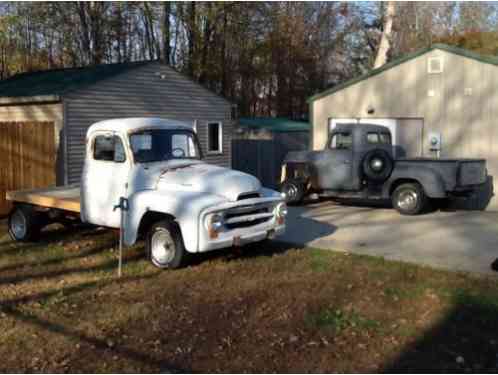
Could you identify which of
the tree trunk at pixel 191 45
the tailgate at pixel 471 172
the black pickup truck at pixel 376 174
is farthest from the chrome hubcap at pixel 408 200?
the tree trunk at pixel 191 45

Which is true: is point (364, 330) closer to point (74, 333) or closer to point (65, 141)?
point (74, 333)

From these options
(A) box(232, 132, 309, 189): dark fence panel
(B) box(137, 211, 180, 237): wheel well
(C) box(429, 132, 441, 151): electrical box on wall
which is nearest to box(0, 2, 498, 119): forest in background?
(A) box(232, 132, 309, 189): dark fence panel

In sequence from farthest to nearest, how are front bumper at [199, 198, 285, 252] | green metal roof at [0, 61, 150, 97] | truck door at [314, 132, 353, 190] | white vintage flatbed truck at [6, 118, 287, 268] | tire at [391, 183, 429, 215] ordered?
1. green metal roof at [0, 61, 150, 97]
2. truck door at [314, 132, 353, 190]
3. tire at [391, 183, 429, 215]
4. white vintage flatbed truck at [6, 118, 287, 268]
5. front bumper at [199, 198, 285, 252]

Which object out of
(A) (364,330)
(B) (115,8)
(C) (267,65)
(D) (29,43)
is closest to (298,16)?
(C) (267,65)

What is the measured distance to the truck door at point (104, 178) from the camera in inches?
346

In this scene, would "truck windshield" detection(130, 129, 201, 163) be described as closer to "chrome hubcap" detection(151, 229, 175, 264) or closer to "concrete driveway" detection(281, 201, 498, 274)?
"chrome hubcap" detection(151, 229, 175, 264)

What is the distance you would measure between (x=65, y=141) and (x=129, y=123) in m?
6.93

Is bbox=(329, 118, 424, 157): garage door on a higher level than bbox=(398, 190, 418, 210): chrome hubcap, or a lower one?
higher

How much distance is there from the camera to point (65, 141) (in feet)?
49.7

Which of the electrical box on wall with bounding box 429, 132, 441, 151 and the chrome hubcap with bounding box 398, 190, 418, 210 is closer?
the chrome hubcap with bounding box 398, 190, 418, 210

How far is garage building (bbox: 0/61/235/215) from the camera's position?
1277 centimetres

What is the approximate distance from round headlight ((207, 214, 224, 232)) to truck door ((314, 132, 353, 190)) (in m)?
6.84

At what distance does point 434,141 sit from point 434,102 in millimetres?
1029

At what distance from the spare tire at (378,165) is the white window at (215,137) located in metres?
7.78
